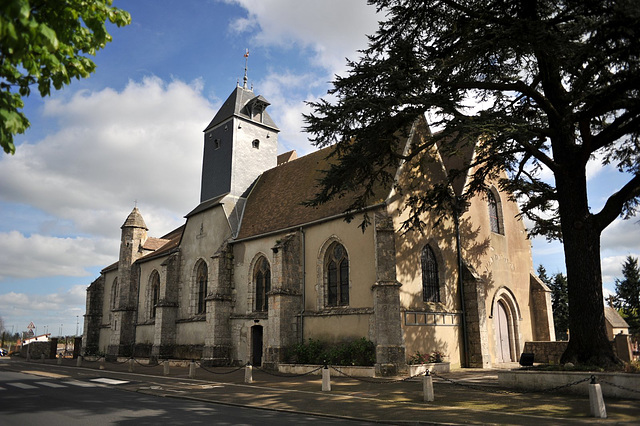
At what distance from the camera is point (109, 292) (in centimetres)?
3644

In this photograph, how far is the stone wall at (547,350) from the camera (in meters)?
19.5

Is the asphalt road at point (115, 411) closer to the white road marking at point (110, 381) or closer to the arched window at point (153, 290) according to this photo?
the white road marking at point (110, 381)

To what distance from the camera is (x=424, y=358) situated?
55.5 feet

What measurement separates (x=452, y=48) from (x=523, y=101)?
3146mm

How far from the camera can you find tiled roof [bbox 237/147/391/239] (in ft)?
67.5

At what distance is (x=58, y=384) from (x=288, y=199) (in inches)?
507

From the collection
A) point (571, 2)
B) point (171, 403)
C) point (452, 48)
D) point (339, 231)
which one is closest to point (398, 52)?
point (452, 48)

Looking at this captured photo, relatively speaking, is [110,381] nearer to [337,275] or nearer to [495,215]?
[337,275]

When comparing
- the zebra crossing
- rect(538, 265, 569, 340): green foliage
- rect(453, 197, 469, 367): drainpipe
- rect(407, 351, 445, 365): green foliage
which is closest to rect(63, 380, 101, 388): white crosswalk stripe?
the zebra crossing

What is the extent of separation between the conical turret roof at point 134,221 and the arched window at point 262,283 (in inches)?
568

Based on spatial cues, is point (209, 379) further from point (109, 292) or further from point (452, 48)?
point (109, 292)

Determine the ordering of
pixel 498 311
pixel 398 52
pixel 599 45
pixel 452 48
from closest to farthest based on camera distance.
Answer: pixel 599 45
pixel 398 52
pixel 452 48
pixel 498 311

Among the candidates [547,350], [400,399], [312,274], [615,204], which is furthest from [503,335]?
[400,399]

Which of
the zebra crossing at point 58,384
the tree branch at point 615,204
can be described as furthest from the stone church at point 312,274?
the zebra crossing at point 58,384
